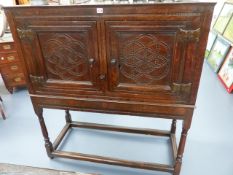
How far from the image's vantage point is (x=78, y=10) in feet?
3.59

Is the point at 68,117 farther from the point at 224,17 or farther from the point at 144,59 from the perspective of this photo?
the point at 224,17

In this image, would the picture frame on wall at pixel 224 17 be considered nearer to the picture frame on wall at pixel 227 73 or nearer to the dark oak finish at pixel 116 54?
the picture frame on wall at pixel 227 73

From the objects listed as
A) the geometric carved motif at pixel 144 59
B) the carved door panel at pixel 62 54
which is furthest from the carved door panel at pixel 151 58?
the carved door panel at pixel 62 54

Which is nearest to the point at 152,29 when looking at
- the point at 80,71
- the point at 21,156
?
the point at 80,71

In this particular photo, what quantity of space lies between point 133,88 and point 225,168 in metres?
1.12

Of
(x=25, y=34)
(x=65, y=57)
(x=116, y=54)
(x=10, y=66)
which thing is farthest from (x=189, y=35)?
(x=10, y=66)

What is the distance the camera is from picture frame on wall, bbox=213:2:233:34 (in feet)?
10.5

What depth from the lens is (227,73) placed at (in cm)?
285

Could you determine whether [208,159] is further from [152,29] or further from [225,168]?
[152,29]

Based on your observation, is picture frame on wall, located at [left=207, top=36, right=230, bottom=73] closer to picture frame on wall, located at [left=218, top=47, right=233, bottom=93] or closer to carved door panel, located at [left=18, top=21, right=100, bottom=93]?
picture frame on wall, located at [left=218, top=47, right=233, bottom=93]

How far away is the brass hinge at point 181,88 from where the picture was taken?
1.17 meters

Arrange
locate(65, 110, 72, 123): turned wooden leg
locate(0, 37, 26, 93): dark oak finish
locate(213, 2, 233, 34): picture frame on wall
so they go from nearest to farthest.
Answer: locate(65, 110, 72, 123): turned wooden leg
locate(0, 37, 26, 93): dark oak finish
locate(213, 2, 233, 34): picture frame on wall

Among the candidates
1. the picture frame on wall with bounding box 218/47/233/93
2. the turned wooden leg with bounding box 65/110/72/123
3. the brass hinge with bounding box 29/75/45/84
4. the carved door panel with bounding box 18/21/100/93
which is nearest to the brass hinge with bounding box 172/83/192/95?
the carved door panel with bounding box 18/21/100/93

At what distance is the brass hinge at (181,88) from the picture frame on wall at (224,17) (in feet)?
8.52
